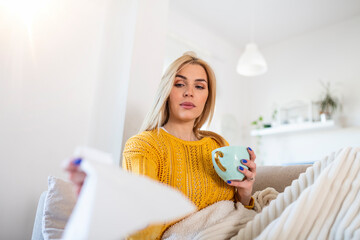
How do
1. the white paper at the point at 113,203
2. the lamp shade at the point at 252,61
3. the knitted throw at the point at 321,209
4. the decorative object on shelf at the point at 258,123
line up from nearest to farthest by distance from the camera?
the white paper at the point at 113,203, the knitted throw at the point at 321,209, the lamp shade at the point at 252,61, the decorative object on shelf at the point at 258,123

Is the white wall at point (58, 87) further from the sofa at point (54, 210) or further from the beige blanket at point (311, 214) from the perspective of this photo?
the beige blanket at point (311, 214)

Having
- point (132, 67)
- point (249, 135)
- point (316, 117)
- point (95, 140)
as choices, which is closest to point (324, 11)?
point (316, 117)

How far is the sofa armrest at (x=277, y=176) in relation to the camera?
1.15m

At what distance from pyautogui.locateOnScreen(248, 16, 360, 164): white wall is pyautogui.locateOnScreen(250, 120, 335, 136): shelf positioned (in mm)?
186

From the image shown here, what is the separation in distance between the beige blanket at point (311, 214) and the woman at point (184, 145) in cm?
15

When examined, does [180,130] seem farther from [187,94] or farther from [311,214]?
[311,214]

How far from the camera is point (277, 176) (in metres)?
1.20

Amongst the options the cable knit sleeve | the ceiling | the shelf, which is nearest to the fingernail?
the cable knit sleeve

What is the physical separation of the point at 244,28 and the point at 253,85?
88 centimetres

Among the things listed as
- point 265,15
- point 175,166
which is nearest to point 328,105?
point 265,15

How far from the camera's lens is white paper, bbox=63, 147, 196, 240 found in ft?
1.12

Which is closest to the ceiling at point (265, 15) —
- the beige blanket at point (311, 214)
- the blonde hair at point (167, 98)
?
the blonde hair at point (167, 98)

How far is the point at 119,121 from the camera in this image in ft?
4.06

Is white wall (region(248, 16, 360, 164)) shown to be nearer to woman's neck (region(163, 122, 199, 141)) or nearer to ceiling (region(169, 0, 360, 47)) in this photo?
ceiling (region(169, 0, 360, 47))
